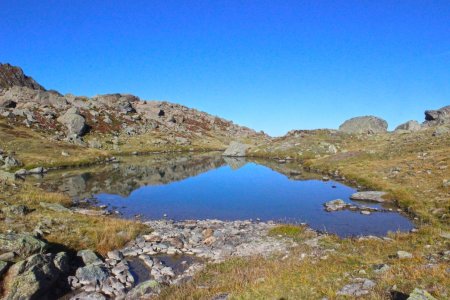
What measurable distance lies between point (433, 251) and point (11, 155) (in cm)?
7742

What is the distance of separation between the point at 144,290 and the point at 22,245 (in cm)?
742

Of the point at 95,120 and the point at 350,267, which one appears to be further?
the point at 95,120

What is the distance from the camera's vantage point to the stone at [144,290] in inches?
700

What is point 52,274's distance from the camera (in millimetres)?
18125

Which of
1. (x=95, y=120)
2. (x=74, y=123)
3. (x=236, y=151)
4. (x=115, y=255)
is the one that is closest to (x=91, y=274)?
(x=115, y=255)

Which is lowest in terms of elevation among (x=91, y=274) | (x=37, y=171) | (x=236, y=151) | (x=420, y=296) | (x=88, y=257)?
(x=91, y=274)

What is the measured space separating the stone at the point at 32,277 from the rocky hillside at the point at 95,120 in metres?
94.0

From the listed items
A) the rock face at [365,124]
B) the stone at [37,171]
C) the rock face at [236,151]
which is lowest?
the stone at [37,171]

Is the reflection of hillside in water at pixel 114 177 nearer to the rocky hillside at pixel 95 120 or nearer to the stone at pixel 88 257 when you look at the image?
the stone at pixel 88 257

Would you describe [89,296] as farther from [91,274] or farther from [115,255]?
[115,255]

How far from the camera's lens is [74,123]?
11794 centimetres

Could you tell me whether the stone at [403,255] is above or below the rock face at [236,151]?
below

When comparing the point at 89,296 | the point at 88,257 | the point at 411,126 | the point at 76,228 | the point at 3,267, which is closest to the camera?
the point at 3,267

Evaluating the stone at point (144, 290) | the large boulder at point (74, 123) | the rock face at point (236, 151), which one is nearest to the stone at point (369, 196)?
the stone at point (144, 290)
